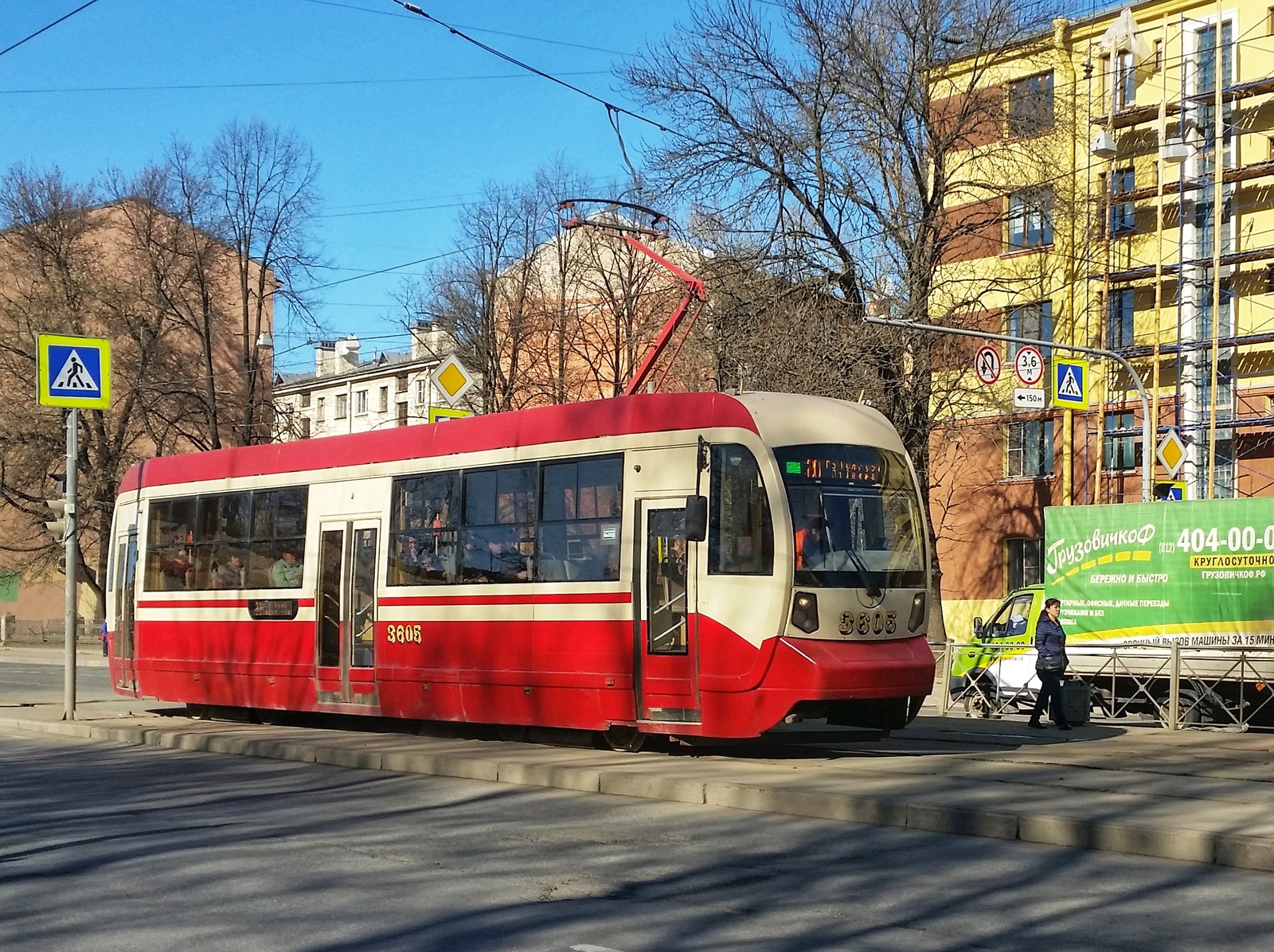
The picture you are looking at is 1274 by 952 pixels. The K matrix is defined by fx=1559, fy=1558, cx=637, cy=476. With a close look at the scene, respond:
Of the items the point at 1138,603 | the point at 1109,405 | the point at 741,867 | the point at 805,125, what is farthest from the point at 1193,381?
the point at 741,867

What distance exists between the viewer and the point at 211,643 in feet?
66.7

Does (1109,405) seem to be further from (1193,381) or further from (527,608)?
(527,608)

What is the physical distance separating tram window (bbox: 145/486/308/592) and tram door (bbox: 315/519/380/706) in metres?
0.61

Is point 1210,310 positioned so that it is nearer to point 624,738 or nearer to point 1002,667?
point 1002,667

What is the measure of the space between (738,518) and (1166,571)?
9.18 m

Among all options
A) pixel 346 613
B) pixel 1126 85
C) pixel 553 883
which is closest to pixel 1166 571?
pixel 346 613

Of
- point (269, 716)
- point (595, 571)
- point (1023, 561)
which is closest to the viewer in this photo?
point (595, 571)

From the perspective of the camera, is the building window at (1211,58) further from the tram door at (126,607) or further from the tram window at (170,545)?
the tram door at (126,607)

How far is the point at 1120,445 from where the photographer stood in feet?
127

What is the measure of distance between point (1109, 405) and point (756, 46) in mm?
12785

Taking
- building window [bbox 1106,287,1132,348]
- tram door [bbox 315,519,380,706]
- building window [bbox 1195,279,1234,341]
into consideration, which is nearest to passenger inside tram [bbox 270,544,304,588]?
tram door [bbox 315,519,380,706]

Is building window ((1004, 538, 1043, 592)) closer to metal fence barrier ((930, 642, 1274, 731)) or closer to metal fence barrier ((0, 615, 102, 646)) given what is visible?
metal fence barrier ((930, 642, 1274, 731))

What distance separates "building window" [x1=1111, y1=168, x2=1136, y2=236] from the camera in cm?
3853

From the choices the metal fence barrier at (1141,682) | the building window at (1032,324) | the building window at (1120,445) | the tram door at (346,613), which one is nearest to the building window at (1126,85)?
the building window at (1032,324)
